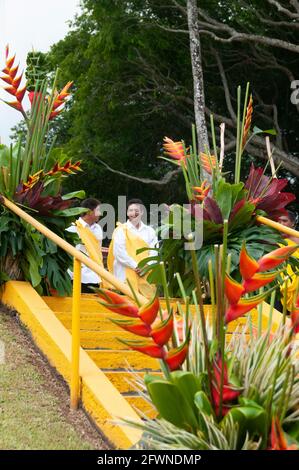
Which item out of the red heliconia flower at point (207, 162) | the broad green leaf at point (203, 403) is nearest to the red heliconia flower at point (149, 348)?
the broad green leaf at point (203, 403)

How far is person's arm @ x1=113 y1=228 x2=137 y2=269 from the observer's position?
29.5 ft

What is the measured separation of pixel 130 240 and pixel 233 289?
552 centimetres

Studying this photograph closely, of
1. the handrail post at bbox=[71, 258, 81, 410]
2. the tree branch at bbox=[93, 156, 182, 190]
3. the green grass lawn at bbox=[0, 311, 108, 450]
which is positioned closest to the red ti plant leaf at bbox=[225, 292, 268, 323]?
the green grass lawn at bbox=[0, 311, 108, 450]

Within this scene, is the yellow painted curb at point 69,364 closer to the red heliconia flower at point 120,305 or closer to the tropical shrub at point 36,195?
the tropical shrub at point 36,195

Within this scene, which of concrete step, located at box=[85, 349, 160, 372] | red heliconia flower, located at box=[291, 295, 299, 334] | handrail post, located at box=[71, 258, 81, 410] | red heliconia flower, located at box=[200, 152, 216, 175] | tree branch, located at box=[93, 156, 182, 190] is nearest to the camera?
red heliconia flower, located at box=[291, 295, 299, 334]

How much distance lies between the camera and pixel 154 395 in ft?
12.0

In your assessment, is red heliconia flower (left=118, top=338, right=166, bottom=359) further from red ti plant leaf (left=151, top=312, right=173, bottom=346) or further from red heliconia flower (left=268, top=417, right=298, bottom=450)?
red heliconia flower (left=268, top=417, right=298, bottom=450)

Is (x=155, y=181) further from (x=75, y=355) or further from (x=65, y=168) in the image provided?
(x=75, y=355)

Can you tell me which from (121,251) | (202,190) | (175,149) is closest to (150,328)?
(202,190)

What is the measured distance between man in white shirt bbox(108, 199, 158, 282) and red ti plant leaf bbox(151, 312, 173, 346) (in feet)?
17.1

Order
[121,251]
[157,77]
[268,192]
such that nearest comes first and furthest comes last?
[268,192] < [121,251] < [157,77]

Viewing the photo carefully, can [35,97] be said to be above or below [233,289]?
above

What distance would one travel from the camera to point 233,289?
366 centimetres
